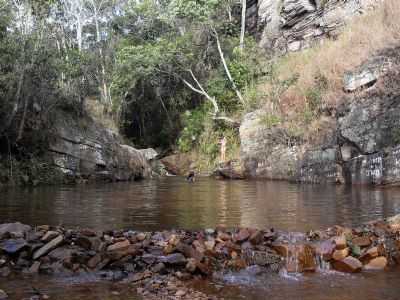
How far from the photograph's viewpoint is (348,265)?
22.2 ft

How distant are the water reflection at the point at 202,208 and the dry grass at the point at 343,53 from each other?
21.7ft

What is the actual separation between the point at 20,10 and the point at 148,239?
17265 mm

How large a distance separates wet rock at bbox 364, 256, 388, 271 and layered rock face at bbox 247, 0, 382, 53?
2243 centimetres

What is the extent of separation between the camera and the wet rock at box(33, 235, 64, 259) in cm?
681

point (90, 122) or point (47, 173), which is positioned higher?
point (90, 122)

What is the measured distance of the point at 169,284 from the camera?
589 cm

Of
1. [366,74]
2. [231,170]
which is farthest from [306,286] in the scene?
[231,170]

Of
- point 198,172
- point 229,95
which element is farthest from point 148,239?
point 229,95

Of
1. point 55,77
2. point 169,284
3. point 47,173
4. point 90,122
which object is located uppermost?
point 55,77

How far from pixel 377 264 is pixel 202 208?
5.59 meters

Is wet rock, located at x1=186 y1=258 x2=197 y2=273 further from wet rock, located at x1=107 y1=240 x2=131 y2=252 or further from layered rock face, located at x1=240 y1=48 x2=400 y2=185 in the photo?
layered rock face, located at x1=240 y1=48 x2=400 y2=185

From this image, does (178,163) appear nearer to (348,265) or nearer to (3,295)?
(348,265)

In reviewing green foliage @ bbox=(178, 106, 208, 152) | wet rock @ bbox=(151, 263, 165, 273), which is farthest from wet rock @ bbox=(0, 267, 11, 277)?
green foliage @ bbox=(178, 106, 208, 152)

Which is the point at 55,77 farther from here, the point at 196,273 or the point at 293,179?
the point at 196,273
